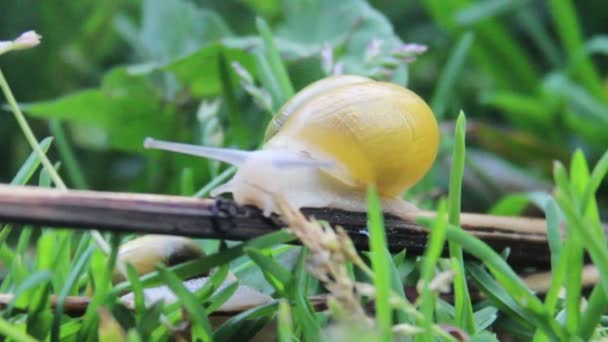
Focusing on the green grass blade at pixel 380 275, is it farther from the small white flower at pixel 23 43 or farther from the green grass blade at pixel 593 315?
the small white flower at pixel 23 43

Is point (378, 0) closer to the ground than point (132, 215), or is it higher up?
closer to the ground

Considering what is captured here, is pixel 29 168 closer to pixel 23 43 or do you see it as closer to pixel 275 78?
pixel 23 43

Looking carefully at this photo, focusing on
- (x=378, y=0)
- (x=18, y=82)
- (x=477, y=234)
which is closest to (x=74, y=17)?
(x=18, y=82)

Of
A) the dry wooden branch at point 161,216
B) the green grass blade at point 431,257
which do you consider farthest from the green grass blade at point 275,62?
the green grass blade at point 431,257

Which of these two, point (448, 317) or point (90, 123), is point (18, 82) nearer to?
point (90, 123)

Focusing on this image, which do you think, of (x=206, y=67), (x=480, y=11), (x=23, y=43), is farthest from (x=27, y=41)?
(x=480, y=11)

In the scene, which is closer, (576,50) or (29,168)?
(29,168)

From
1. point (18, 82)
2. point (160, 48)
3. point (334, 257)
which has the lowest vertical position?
point (18, 82)
